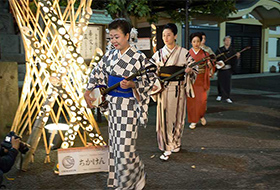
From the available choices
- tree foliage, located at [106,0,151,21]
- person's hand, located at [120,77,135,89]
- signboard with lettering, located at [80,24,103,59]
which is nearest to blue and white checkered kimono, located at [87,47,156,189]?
person's hand, located at [120,77,135,89]

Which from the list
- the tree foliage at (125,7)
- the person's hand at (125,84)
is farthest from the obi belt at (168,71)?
the tree foliage at (125,7)

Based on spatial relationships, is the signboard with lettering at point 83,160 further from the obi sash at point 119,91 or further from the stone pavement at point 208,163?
the obi sash at point 119,91

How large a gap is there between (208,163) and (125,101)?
1798 mm

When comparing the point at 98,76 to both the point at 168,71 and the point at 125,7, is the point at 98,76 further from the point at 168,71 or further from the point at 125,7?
the point at 125,7

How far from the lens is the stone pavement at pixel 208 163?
12.7 ft

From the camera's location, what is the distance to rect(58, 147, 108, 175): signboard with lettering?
13.1ft

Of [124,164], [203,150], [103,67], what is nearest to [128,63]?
[103,67]

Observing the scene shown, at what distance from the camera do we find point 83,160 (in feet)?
13.3

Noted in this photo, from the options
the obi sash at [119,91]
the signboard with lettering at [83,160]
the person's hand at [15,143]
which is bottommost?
the signboard with lettering at [83,160]

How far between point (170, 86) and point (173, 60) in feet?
1.19

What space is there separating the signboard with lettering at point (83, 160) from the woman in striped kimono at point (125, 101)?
22.3 inches

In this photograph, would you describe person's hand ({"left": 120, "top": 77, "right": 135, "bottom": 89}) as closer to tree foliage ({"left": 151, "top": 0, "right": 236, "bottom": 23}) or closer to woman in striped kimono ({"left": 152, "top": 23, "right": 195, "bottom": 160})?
woman in striped kimono ({"left": 152, "top": 23, "right": 195, "bottom": 160})

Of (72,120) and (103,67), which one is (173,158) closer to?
(72,120)

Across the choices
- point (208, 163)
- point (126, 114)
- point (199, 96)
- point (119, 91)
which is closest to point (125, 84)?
point (119, 91)
